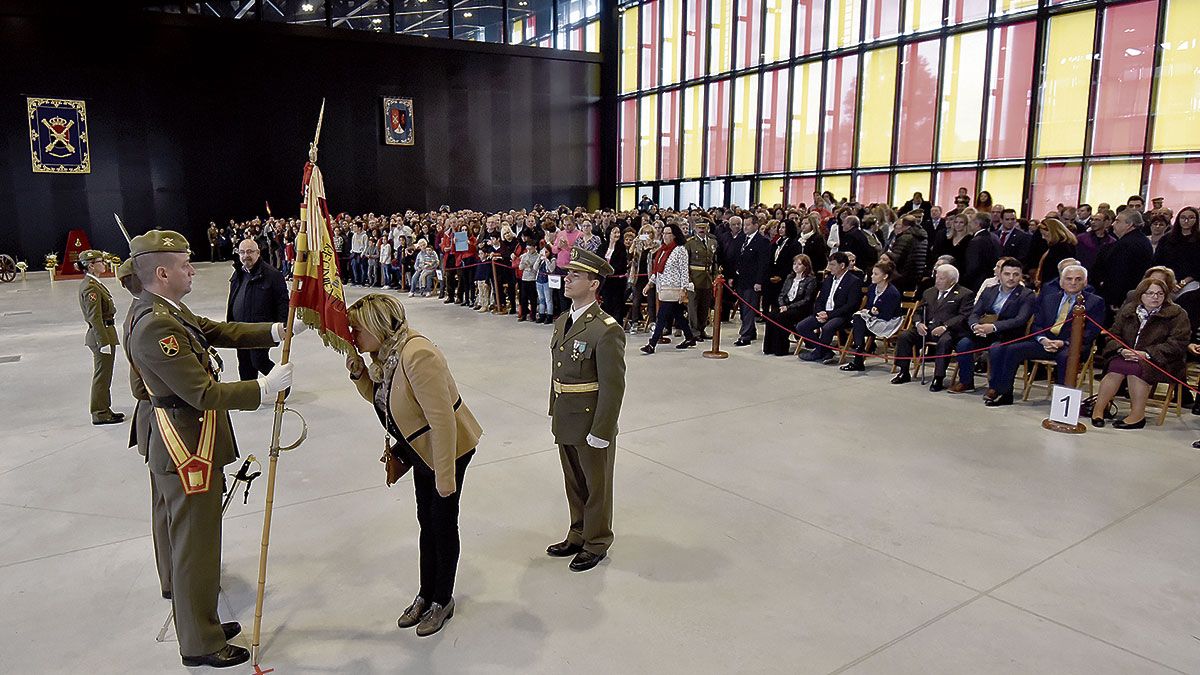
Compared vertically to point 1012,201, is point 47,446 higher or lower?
lower

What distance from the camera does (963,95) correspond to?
57.2 ft

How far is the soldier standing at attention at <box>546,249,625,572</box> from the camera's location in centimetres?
403

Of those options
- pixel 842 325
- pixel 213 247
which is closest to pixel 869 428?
pixel 842 325

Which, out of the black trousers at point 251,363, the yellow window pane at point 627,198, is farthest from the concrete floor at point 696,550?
the yellow window pane at point 627,198

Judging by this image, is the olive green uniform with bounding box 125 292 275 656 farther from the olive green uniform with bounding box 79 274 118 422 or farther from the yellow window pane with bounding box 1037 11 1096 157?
the yellow window pane with bounding box 1037 11 1096 157

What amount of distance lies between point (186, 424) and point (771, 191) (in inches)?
846

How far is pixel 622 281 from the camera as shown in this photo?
12594mm

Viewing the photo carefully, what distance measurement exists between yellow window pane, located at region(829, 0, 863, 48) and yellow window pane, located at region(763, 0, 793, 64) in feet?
5.07

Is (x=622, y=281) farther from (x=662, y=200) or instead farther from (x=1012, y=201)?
(x=662, y=200)

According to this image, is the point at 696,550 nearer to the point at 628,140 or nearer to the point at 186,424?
the point at 186,424

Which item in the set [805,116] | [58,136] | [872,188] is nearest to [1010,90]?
[872,188]

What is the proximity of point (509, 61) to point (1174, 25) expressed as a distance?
22315 millimetres

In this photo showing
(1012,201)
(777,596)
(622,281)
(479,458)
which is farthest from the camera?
(1012,201)

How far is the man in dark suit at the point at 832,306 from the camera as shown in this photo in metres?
9.73
